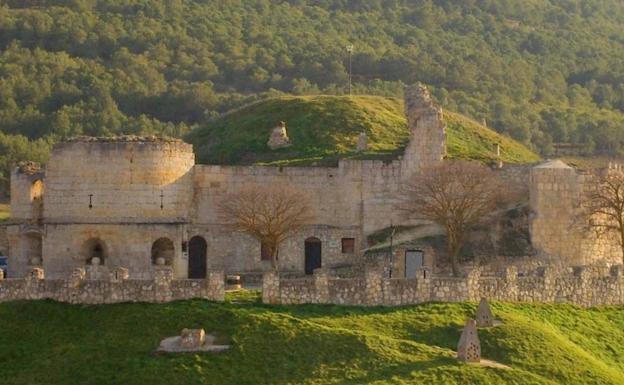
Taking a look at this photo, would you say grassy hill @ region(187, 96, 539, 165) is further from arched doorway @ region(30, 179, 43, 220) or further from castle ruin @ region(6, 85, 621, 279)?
arched doorway @ region(30, 179, 43, 220)

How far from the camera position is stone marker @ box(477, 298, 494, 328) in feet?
165

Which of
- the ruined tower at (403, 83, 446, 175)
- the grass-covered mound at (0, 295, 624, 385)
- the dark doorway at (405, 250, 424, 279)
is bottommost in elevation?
the grass-covered mound at (0, 295, 624, 385)

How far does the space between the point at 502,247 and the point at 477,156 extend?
9.41 m

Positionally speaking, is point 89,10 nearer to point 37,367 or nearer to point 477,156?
point 477,156

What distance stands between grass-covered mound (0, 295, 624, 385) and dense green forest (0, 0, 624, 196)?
1917 inches

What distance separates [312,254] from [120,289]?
41.3 ft

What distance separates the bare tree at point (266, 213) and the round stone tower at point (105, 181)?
302 centimetres

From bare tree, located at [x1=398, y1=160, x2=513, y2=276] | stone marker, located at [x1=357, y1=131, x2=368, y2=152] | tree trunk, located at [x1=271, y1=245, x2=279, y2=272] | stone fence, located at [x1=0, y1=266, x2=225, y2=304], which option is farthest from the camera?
stone marker, located at [x1=357, y1=131, x2=368, y2=152]

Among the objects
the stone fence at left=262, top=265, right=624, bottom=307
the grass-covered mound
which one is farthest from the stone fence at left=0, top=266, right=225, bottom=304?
the stone fence at left=262, top=265, right=624, bottom=307

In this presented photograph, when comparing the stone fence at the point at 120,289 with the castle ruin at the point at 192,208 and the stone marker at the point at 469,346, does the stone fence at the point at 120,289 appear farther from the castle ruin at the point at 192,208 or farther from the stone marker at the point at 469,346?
the stone marker at the point at 469,346

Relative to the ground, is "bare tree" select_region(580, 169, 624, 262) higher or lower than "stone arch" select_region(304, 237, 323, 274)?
higher

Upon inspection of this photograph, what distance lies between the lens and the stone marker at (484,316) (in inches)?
1986

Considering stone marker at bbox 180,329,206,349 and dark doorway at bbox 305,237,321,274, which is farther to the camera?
dark doorway at bbox 305,237,321,274

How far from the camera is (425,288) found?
5266 centimetres
